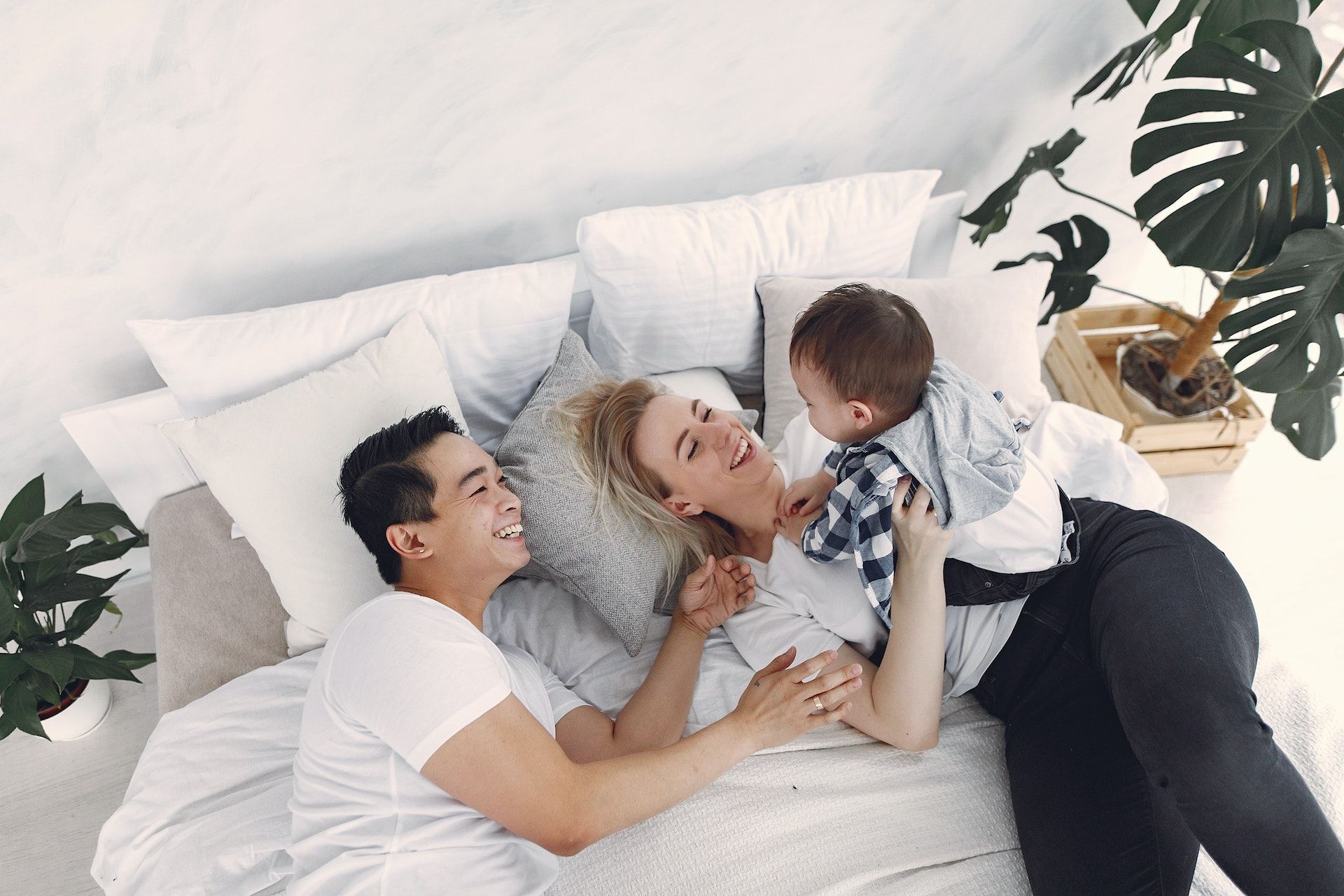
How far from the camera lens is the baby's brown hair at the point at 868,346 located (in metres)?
1.28

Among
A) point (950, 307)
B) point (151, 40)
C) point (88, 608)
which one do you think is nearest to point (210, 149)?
point (151, 40)

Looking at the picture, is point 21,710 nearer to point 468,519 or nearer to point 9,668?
point 9,668

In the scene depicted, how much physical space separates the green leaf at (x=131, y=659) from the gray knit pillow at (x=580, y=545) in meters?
0.84

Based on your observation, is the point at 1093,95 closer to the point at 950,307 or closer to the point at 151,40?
the point at 950,307

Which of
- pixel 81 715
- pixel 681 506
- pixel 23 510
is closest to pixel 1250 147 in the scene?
pixel 681 506

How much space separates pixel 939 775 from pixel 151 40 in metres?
1.86

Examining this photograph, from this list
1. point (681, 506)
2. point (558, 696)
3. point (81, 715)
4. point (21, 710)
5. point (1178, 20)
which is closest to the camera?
point (558, 696)

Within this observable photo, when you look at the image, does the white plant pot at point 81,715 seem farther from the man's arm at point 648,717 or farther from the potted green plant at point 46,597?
the man's arm at point 648,717

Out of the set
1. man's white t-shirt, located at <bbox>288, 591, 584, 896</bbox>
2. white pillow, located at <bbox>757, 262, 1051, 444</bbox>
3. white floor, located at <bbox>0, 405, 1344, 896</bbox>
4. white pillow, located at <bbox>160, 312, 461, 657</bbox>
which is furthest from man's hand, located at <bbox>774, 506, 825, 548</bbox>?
white floor, located at <bbox>0, 405, 1344, 896</bbox>

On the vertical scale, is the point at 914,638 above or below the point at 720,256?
below

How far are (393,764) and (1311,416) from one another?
2062 mm

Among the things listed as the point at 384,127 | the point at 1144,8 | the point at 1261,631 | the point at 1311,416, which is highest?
the point at 384,127

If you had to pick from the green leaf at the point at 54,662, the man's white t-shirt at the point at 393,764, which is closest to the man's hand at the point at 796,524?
the man's white t-shirt at the point at 393,764

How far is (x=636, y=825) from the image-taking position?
135 cm
